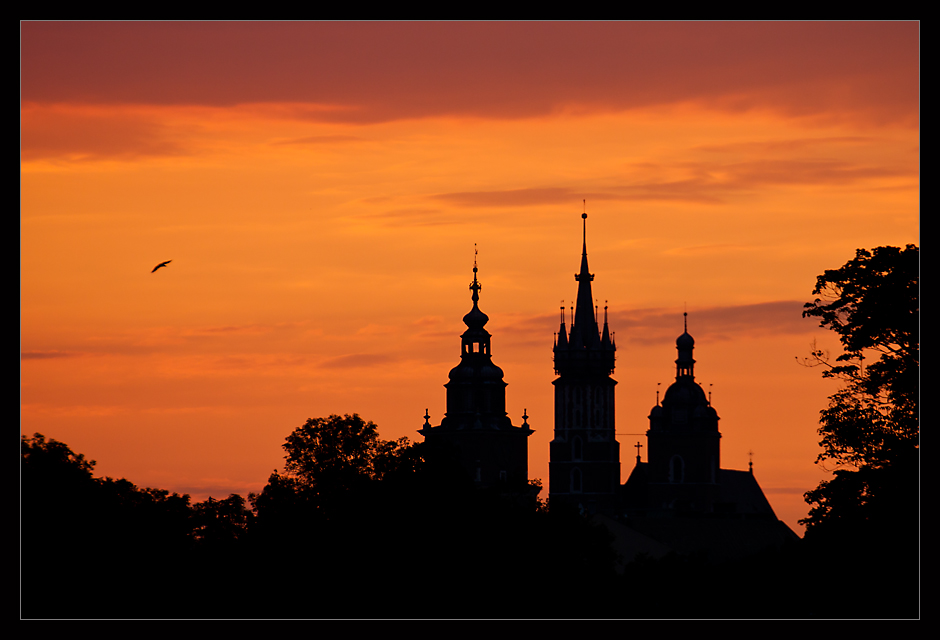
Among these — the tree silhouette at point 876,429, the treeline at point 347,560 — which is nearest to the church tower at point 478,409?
the treeline at point 347,560

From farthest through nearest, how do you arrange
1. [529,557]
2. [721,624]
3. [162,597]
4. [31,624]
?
[529,557] < [162,597] < [721,624] < [31,624]

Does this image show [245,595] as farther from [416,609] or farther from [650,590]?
[650,590]

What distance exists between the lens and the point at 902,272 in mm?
53594

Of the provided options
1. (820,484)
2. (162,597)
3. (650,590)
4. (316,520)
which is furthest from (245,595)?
(650,590)

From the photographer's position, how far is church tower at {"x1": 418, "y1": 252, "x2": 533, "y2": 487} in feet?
617

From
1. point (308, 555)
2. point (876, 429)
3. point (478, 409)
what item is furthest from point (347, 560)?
point (478, 409)

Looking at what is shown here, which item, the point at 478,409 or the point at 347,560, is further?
the point at 478,409

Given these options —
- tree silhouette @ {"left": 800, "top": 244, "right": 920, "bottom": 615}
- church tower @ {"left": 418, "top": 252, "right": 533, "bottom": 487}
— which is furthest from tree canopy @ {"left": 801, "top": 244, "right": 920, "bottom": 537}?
church tower @ {"left": 418, "top": 252, "right": 533, "bottom": 487}

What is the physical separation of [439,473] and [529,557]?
164 inches

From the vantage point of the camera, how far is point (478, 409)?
188 m

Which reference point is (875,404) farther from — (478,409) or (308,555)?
(478,409)

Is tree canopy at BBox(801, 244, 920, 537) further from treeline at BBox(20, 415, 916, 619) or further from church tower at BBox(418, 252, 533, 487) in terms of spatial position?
church tower at BBox(418, 252, 533, 487)

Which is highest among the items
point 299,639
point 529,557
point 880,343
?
point 880,343

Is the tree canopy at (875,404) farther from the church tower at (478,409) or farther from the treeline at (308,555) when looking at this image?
the church tower at (478,409)
